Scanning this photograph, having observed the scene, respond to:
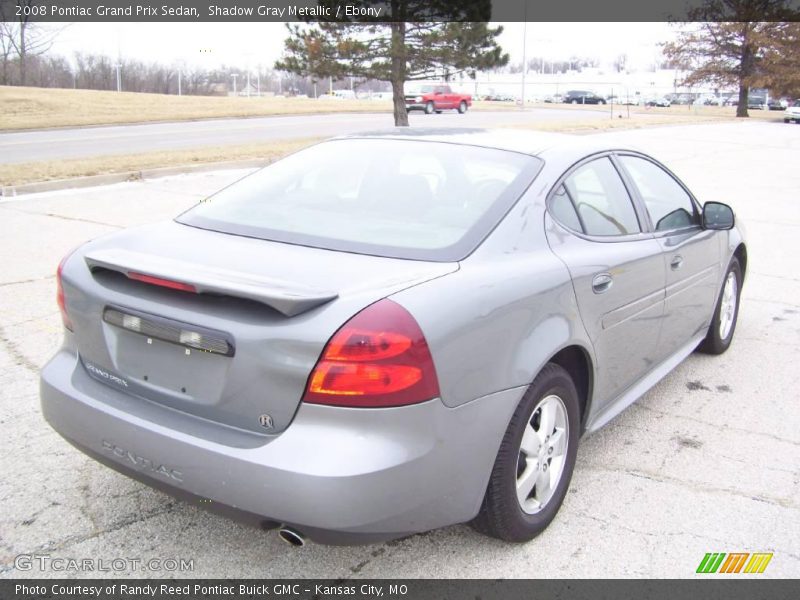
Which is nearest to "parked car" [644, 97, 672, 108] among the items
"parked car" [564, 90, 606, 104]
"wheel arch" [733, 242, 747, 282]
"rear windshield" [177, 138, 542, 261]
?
"parked car" [564, 90, 606, 104]

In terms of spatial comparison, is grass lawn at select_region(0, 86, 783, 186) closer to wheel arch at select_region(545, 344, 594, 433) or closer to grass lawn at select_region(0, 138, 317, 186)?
grass lawn at select_region(0, 138, 317, 186)

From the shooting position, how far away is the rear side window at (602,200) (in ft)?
11.1

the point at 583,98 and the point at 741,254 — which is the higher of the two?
the point at 583,98

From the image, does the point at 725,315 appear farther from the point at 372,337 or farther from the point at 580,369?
the point at 372,337

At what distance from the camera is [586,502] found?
329 cm

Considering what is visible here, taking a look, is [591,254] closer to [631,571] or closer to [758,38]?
[631,571]

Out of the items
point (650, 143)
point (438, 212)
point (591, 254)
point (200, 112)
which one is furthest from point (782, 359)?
point (200, 112)

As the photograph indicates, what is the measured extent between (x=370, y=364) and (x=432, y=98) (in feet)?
134

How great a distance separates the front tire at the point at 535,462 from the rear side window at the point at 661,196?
136 centimetres

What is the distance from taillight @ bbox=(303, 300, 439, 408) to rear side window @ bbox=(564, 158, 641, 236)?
4.44 feet

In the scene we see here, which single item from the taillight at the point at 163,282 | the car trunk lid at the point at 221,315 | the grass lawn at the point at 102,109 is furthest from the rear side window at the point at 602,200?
the grass lawn at the point at 102,109

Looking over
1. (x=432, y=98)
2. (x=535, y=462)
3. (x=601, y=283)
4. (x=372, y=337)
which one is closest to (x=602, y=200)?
(x=601, y=283)

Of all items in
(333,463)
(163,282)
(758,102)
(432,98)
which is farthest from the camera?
(758,102)

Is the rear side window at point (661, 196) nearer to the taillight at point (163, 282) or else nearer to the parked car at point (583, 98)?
the taillight at point (163, 282)
